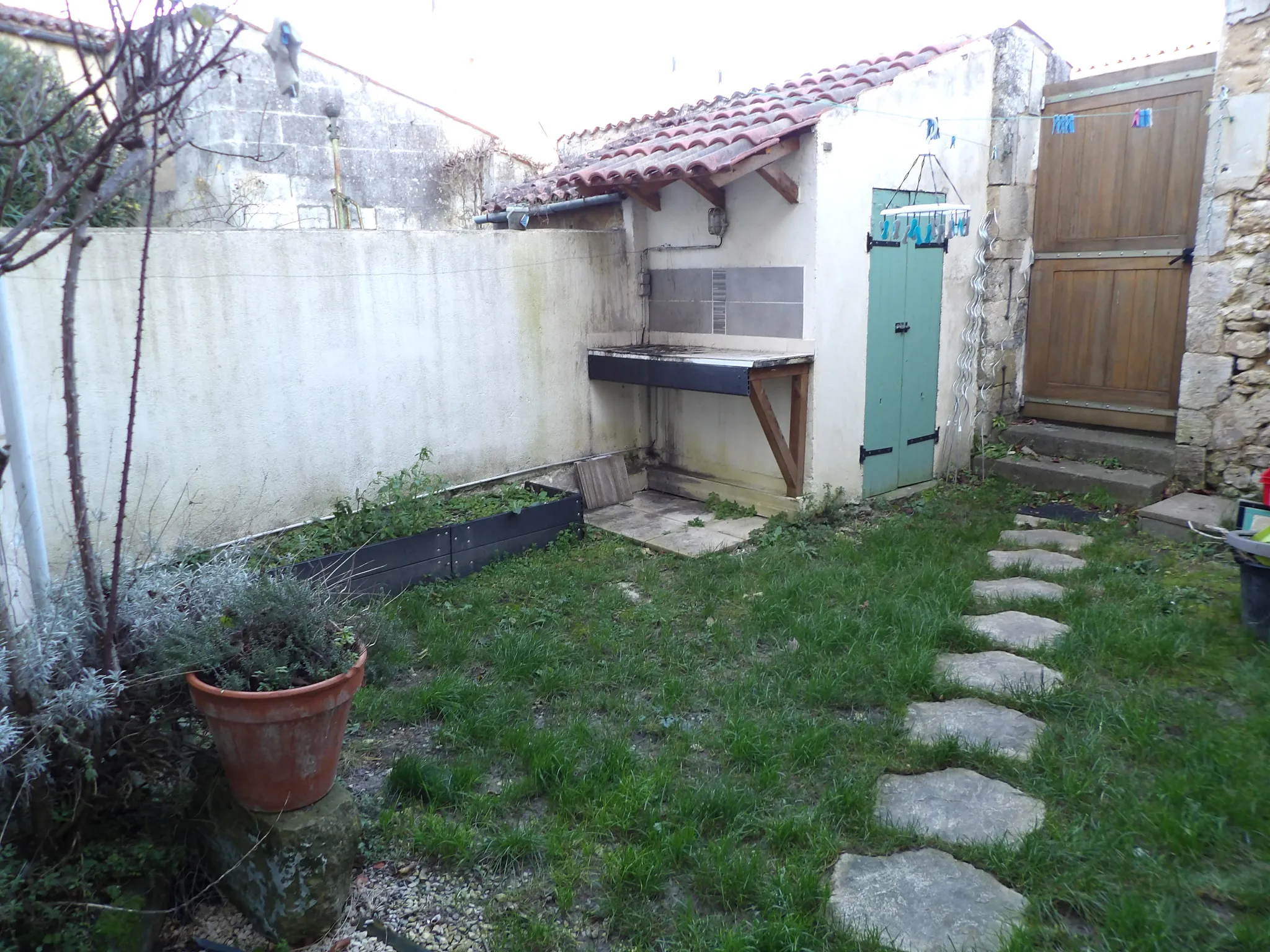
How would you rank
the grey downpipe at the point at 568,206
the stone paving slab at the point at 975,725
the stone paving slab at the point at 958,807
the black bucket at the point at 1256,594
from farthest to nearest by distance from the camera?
the grey downpipe at the point at 568,206
the black bucket at the point at 1256,594
the stone paving slab at the point at 975,725
the stone paving slab at the point at 958,807

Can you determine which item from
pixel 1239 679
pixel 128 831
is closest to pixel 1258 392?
pixel 1239 679

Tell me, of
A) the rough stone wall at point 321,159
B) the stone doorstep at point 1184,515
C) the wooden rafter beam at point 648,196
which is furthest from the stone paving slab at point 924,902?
the rough stone wall at point 321,159

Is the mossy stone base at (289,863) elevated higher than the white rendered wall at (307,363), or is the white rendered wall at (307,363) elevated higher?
the white rendered wall at (307,363)

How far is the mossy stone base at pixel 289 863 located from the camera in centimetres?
251

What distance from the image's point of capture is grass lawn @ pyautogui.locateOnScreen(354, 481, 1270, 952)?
2.52 meters

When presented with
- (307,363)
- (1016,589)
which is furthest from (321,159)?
(1016,589)

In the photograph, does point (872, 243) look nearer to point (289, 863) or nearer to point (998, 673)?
point (998, 673)

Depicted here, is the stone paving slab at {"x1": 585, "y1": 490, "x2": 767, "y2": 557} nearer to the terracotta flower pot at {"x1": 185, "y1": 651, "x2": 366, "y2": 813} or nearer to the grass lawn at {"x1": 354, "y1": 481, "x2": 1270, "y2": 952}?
the grass lawn at {"x1": 354, "y1": 481, "x2": 1270, "y2": 952}

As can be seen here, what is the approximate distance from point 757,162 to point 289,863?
4789mm

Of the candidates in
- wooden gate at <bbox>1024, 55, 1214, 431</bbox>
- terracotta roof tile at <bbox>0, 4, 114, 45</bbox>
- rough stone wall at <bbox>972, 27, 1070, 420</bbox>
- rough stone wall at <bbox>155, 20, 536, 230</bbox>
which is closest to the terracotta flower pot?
rough stone wall at <bbox>155, 20, 536, 230</bbox>

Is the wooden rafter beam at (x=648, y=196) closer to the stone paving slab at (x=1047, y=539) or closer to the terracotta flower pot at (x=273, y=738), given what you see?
the stone paving slab at (x=1047, y=539)

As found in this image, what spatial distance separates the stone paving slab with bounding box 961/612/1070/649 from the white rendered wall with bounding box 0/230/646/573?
3.46 m

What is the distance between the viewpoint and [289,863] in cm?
251

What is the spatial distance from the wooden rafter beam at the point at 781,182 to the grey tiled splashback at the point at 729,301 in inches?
19.1
